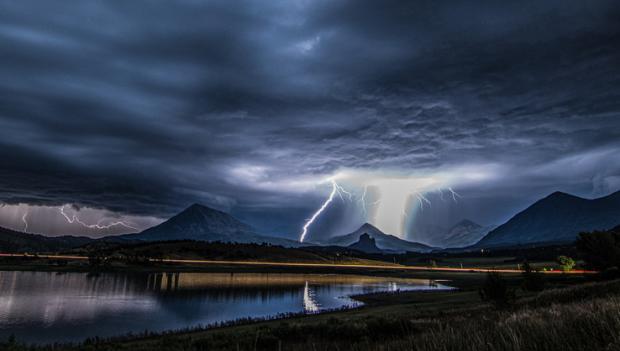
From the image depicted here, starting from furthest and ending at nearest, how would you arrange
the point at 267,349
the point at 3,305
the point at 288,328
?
the point at 3,305 < the point at 288,328 < the point at 267,349

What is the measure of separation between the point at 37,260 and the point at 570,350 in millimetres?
225553

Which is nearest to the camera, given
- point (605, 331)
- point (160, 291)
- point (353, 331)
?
point (605, 331)

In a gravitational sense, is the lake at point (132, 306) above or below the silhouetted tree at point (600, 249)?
below

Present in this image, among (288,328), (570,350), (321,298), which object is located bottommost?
(321,298)

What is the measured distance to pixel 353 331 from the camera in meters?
21.3

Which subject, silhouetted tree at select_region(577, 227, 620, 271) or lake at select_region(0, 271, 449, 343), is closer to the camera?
lake at select_region(0, 271, 449, 343)

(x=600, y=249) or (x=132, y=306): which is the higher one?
(x=600, y=249)

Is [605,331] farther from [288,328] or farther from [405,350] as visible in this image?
[288,328]

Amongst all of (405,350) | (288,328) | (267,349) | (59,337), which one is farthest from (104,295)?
(405,350)

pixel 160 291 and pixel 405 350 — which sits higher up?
pixel 405 350

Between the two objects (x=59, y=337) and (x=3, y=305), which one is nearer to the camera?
(x=59, y=337)

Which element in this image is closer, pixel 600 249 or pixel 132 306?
pixel 132 306

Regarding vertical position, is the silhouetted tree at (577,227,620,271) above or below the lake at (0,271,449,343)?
above

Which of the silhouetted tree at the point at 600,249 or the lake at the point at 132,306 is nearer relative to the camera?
the lake at the point at 132,306
